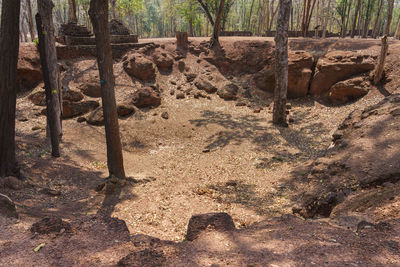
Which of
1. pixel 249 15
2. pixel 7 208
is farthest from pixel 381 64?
pixel 249 15

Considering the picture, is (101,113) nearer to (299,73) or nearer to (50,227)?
(50,227)

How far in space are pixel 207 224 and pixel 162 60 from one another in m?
12.8

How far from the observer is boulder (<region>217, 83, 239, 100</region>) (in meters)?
13.6

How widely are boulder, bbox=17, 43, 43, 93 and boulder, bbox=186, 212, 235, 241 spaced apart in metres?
12.4

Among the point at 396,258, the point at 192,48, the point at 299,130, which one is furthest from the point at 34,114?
the point at 396,258

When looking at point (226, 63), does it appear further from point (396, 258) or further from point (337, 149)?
point (396, 258)

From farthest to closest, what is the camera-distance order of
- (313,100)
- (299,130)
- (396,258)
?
A: (313,100)
(299,130)
(396,258)

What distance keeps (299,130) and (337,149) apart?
436 centimetres

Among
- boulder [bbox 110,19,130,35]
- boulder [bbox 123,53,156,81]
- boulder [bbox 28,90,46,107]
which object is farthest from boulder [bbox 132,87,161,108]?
boulder [bbox 110,19,130,35]

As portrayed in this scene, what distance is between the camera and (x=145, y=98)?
12.0 meters

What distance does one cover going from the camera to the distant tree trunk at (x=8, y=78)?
15.9 ft

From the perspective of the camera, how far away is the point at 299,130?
1032 centimetres

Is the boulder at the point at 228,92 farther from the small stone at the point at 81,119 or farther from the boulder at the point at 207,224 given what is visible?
the boulder at the point at 207,224

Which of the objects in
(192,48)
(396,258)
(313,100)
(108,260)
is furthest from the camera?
(192,48)
